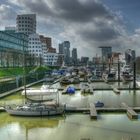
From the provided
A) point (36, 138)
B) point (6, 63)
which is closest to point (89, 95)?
point (36, 138)

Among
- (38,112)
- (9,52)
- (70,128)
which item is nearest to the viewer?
(70,128)

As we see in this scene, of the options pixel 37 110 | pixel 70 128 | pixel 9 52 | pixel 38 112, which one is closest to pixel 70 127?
pixel 70 128

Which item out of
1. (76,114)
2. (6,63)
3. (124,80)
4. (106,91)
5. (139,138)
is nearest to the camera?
(139,138)

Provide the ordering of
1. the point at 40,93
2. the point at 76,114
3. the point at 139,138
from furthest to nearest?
the point at 40,93 → the point at 76,114 → the point at 139,138

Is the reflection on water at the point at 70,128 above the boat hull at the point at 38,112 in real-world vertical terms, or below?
below

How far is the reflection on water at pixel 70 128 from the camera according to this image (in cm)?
4156

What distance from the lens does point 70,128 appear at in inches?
1790

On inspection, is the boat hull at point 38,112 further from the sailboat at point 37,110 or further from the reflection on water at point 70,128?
the reflection on water at point 70,128

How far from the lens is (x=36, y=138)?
41500mm

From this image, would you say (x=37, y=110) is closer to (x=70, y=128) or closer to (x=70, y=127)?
(x=70, y=127)

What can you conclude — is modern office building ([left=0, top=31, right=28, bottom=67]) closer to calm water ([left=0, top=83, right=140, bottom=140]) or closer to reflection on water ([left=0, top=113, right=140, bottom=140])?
calm water ([left=0, top=83, right=140, bottom=140])

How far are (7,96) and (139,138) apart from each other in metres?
46.5

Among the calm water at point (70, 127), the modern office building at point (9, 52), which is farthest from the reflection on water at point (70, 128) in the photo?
the modern office building at point (9, 52)

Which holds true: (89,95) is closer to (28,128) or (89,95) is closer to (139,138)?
(28,128)
